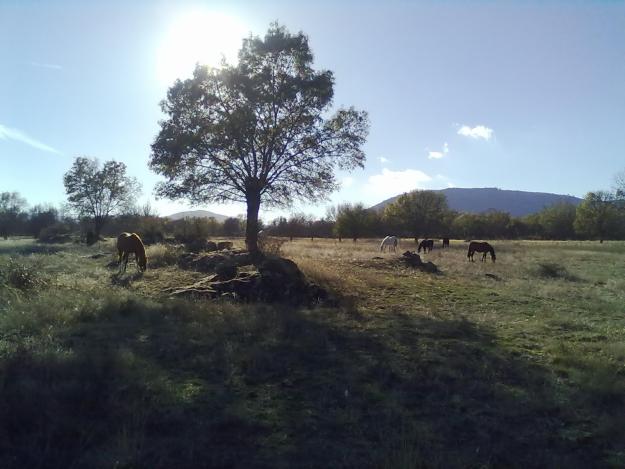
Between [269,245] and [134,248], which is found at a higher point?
[269,245]

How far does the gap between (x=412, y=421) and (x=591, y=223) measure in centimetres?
8830

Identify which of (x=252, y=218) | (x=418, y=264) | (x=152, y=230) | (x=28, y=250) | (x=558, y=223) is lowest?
(x=28, y=250)

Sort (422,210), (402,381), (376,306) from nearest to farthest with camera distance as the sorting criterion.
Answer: (402,381) < (376,306) < (422,210)

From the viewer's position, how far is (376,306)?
1266cm

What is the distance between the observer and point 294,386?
6406 millimetres

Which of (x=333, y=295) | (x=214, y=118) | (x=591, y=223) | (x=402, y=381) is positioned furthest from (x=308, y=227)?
(x=402, y=381)

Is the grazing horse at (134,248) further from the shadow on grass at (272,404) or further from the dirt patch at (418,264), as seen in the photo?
the dirt patch at (418,264)

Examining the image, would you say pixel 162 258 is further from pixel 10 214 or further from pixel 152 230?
pixel 10 214

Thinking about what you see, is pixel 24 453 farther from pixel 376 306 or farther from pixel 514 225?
pixel 514 225

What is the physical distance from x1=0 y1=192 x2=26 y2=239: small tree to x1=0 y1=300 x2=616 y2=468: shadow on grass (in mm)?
82977

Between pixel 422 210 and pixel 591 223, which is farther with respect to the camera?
pixel 591 223

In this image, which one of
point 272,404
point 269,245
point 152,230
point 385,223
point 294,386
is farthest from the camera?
point 385,223

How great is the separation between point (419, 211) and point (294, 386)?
68.2 metres

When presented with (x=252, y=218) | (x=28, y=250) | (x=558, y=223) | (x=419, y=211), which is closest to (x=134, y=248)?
(x=252, y=218)
